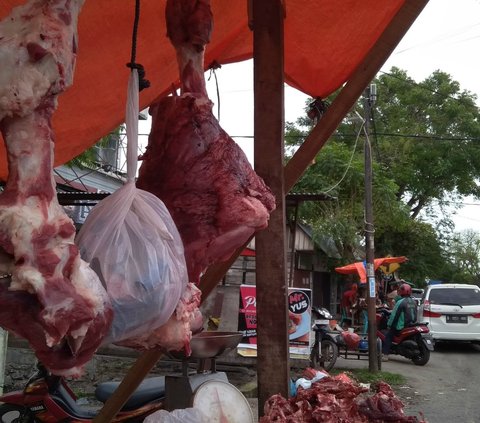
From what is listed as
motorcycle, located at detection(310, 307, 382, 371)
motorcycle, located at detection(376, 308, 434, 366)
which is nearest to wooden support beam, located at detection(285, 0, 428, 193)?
motorcycle, located at detection(310, 307, 382, 371)

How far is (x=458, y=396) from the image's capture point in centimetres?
1005

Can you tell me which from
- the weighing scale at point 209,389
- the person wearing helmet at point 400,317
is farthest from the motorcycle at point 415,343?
the weighing scale at point 209,389

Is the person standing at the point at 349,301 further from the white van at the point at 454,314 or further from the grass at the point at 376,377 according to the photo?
the grass at the point at 376,377

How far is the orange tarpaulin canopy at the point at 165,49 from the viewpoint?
2.97m

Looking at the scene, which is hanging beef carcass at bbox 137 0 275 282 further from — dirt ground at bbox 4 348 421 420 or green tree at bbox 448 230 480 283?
green tree at bbox 448 230 480 283

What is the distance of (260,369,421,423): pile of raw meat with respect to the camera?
2.23 metres

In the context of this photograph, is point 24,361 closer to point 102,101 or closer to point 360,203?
point 102,101

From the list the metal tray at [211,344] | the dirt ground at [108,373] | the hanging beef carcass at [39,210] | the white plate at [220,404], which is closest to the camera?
the hanging beef carcass at [39,210]

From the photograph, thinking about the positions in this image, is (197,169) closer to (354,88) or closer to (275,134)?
(275,134)

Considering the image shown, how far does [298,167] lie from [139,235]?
4.52ft

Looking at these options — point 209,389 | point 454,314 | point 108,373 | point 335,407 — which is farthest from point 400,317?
point 335,407

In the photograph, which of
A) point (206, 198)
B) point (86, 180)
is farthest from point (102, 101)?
point (86, 180)

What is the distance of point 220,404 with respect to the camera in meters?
3.94

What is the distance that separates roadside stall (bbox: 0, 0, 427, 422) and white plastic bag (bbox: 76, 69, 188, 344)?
0.02 m
